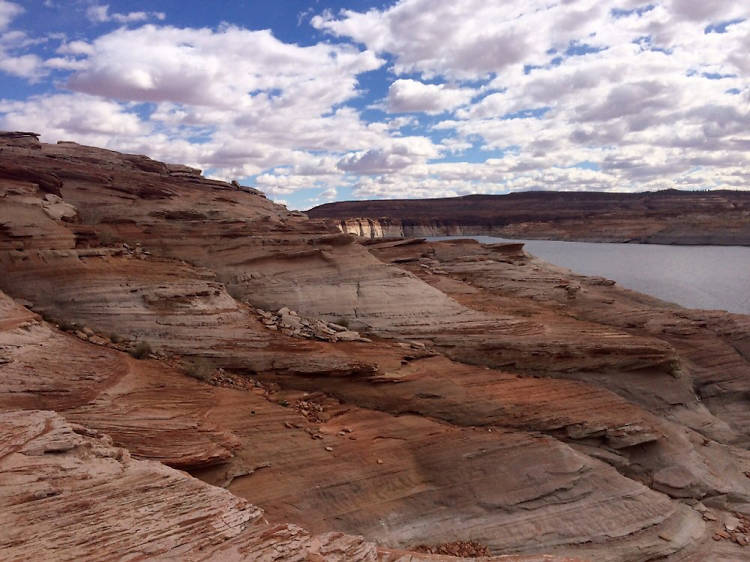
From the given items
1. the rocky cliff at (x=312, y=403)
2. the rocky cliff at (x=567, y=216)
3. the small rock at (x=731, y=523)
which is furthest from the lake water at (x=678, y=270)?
the small rock at (x=731, y=523)

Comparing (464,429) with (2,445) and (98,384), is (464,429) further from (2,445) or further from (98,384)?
(2,445)

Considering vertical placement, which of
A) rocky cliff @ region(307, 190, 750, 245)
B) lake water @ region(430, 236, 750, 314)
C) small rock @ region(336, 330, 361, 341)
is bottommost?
lake water @ region(430, 236, 750, 314)

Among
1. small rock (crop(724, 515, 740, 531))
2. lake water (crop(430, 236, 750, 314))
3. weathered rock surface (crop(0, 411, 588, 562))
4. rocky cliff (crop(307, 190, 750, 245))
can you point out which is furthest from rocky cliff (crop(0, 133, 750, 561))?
rocky cliff (crop(307, 190, 750, 245))

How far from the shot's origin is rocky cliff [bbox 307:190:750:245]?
242 ft

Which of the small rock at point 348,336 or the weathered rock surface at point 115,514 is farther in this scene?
the small rock at point 348,336

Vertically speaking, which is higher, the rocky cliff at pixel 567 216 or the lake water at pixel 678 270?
the rocky cliff at pixel 567 216

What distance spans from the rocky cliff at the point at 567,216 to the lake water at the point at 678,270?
576 centimetres

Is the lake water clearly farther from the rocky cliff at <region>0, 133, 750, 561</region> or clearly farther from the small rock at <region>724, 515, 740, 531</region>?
the small rock at <region>724, 515, 740, 531</region>

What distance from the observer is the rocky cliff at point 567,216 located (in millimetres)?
73875

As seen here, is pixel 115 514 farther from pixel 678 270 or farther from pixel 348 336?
pixel 678 270

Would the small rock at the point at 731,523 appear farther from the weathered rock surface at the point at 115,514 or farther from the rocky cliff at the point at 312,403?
the weathered rock surface at the point at 115,514

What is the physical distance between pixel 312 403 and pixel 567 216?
88.1 m

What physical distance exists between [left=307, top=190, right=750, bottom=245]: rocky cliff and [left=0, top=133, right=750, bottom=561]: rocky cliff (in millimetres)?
53851

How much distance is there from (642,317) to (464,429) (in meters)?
9.55
